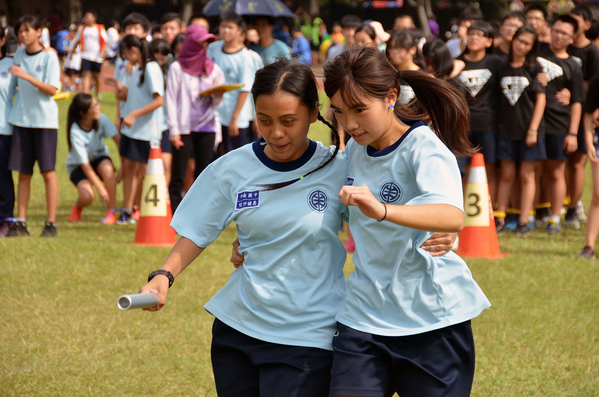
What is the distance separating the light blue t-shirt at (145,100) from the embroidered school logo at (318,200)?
17.8 feet

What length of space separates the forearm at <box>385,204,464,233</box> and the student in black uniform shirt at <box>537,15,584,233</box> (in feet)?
18.1

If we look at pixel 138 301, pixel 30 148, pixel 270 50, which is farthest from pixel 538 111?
pixel 138 301

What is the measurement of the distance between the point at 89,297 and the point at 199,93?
9.50 feet

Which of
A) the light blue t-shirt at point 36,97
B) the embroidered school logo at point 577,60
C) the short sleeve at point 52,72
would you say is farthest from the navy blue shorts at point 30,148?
the embroidered school logo at point 577,60

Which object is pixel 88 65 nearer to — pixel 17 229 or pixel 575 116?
pixel 17 229

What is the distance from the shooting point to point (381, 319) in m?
2.14

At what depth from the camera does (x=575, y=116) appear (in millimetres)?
6992

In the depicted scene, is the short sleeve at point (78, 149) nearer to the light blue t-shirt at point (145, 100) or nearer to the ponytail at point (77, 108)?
the ponytail at point (77, 108)

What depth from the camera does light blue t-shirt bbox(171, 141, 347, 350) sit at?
2244mm

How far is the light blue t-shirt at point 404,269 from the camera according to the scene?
2117mm

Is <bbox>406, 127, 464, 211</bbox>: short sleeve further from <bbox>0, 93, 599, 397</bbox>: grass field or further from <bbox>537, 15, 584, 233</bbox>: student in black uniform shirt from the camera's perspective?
<bbox>537, 15, 584, 233</bbox>: student in black uniform shirt

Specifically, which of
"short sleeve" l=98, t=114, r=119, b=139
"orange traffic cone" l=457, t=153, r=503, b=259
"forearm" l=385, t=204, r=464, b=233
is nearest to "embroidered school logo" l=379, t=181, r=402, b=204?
"forearm" l=385, t=204, r=464, b=233

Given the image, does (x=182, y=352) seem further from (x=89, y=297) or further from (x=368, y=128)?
(x=368, y=128)

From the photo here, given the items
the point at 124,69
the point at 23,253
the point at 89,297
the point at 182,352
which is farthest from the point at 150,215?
the point at 182,352
